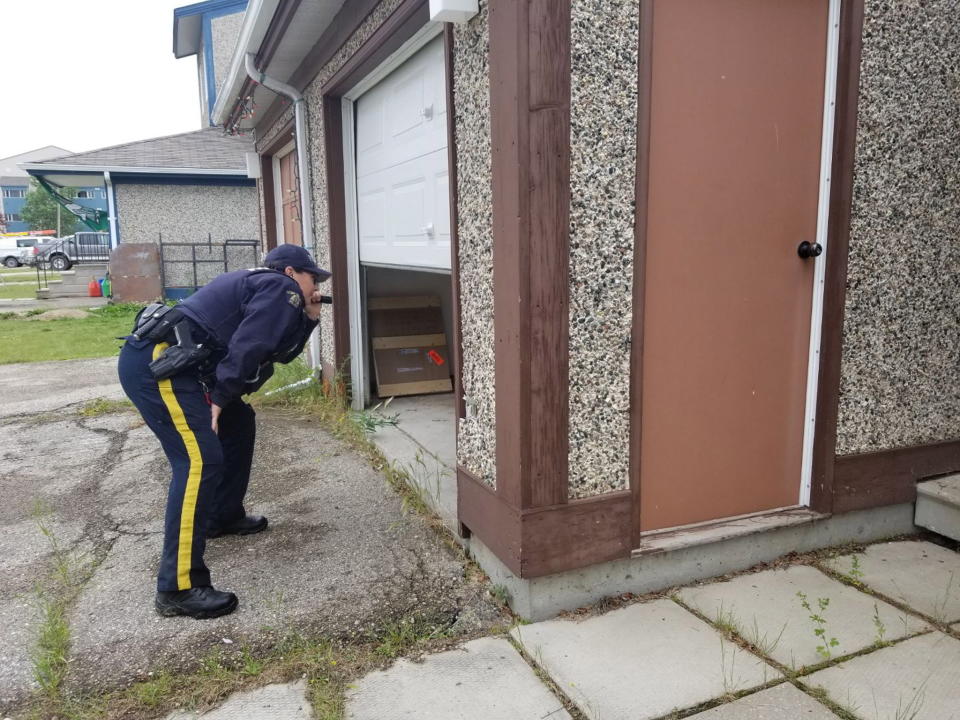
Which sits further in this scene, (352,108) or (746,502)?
(352,108)

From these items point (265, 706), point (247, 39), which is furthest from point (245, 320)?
point (247, 39)

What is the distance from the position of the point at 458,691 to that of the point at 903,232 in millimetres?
2770

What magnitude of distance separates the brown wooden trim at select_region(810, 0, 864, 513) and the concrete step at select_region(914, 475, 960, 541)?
1.61 ft

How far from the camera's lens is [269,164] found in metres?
9.27

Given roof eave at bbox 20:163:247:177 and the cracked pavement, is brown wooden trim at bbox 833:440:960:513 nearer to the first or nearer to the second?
the cracked pavement

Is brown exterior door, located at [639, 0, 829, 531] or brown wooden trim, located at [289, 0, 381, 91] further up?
brown wooden trim, located at [289, 0, 381, 91]

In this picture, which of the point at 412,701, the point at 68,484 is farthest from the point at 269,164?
the point at 412,701

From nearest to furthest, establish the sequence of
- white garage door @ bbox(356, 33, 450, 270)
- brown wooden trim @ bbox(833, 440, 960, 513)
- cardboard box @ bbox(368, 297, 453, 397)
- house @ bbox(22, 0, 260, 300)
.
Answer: brown wooden trim @ bbox(833, 440, 960, 513) → white garage door @ bbox(356, 33, 450, 270) → cardboard box @ bbox(368, 297, 453, 397) → house @ bbox(22, 0, 260, 300)

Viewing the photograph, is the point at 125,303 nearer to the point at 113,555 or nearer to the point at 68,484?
the point at 68,484

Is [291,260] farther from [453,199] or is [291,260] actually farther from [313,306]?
[453,199]

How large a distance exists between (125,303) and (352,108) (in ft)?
41.2

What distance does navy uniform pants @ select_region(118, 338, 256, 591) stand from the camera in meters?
2.89

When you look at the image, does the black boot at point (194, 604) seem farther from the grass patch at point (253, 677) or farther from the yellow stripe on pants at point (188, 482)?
the grass patch at point (253, 677)

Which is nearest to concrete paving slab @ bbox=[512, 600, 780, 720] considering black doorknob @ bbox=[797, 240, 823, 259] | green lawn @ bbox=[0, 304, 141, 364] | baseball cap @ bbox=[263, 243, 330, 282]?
black doorknob @ bbox=[797, 240, 823, 259]
